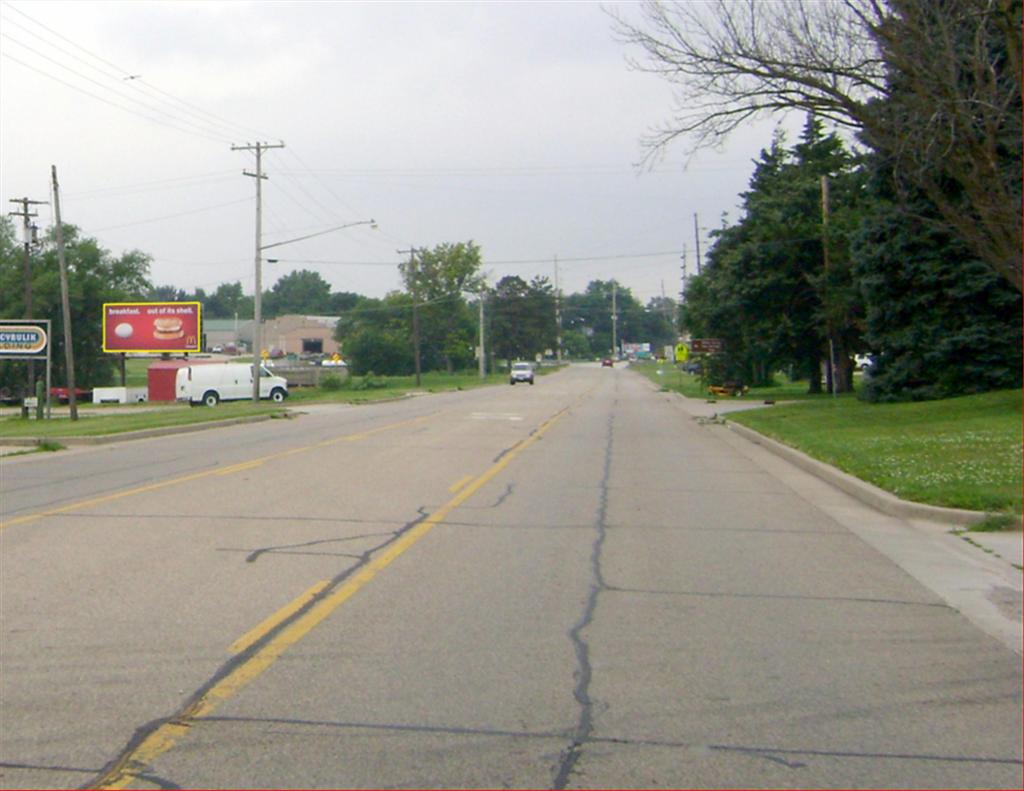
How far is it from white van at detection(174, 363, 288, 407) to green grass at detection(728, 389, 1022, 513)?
31786 mm

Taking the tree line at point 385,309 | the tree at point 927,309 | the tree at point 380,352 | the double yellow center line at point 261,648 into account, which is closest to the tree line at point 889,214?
the tree at point 927,309

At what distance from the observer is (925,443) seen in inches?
819

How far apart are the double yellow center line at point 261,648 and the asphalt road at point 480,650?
0.8 inches

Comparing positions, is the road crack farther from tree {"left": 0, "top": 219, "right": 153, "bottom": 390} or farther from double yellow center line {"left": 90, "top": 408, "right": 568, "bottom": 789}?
tree {"left": 0, "top": 219, "right": 153, "bottom": 390}

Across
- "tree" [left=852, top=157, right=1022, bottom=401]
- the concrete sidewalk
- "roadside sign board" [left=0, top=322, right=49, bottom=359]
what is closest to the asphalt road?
the concrete sidewalk

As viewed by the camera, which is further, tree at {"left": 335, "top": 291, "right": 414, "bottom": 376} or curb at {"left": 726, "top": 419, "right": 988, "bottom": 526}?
tree at {"left": 335, "top": 291, "right": 414, "bottom": 376}

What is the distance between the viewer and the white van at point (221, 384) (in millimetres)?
60312

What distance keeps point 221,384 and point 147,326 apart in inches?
532

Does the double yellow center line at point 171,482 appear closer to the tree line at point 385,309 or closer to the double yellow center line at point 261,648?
the double yellow center line at point 261,648

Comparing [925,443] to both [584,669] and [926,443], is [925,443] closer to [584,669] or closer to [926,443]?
[926,443]

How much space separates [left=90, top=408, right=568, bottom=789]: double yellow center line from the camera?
5414 millimetres

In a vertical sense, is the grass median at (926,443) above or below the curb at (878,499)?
above

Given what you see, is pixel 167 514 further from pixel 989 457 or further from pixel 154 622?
pixel 989 457

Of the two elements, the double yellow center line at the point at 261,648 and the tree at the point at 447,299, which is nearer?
the double yellow center line at the point at 261,648
